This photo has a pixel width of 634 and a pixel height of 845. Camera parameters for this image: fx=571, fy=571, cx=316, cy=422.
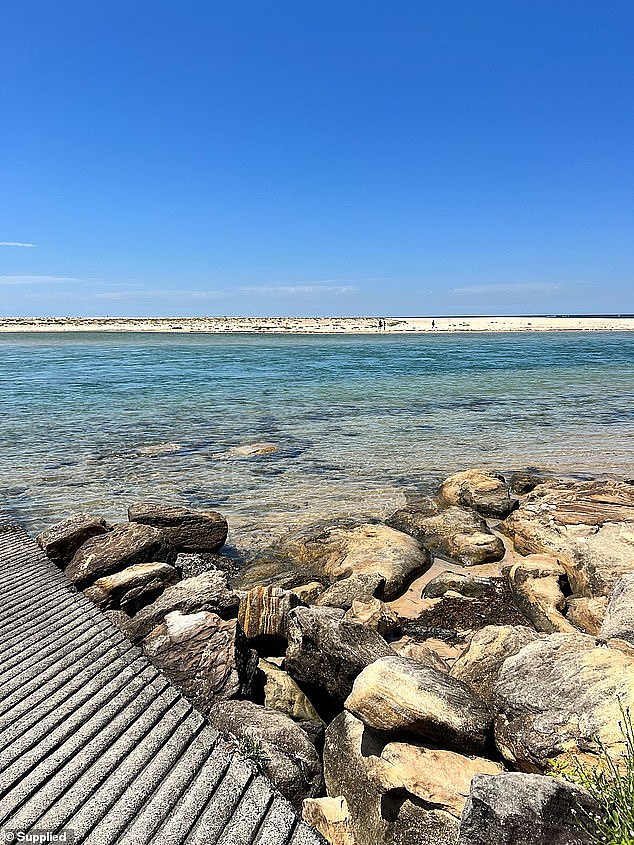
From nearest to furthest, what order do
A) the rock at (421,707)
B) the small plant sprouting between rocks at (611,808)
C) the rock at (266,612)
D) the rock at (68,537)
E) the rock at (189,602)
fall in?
1. the small plant sprouting between rocks at (611,808)
2. the rock at (421,707)
3. the rock at (189,602)
4. the rock at (266,612)
5. the rock at (68,537)

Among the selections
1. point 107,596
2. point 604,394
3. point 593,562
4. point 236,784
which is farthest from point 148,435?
point 604,394

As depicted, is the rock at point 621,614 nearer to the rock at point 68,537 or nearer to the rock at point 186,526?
the rock at point 186,526

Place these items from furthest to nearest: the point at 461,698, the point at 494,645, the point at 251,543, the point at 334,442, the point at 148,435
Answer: the point at 148,435
the point at 334,442
the point at 251,543
the point at 494,645
the point at 461,698

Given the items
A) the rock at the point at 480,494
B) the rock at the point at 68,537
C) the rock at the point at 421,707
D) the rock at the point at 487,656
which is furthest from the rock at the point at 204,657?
the rock at the point at 480,494

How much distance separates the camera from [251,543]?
978cm

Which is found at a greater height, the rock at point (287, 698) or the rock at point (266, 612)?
the rock at point (266, 612)

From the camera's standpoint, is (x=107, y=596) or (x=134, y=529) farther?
(x=134, y=529)

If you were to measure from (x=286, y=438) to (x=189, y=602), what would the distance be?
11.6 metres

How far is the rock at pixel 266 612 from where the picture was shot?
5.95 m

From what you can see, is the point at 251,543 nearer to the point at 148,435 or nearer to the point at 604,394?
the point at 148,435

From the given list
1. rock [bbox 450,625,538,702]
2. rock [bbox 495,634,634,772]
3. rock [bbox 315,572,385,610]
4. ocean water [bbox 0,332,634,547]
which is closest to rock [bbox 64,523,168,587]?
ocean water [bbox 0,332,634,547]

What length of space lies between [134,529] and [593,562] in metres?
6.09

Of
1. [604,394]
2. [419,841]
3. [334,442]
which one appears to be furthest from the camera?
[604,394]

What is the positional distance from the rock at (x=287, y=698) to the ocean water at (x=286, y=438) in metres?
4.53
